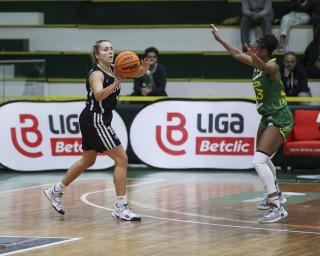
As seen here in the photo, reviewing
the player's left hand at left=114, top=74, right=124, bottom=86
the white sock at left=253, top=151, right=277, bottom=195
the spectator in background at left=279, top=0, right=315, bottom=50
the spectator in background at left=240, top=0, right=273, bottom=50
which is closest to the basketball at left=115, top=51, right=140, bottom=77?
the player's left hand at left=114, top=74, right=124, bottom=86

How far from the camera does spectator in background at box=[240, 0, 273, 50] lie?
1983cm

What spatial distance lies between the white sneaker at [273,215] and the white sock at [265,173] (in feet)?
0.72

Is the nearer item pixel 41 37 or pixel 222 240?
pixel 222 240

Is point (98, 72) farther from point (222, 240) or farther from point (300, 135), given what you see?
point (300, 135)

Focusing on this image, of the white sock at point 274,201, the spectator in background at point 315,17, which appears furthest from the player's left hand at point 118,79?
the spectator in background at point 315,17

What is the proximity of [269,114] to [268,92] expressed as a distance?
0.28m

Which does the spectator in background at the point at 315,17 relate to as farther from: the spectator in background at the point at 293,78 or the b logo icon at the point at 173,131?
the b logo icon at the point at 173,131

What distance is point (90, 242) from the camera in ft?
31.4

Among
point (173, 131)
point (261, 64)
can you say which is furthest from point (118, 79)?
point (173, 131)

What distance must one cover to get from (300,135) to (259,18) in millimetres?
4676

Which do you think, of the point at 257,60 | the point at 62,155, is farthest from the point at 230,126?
the point at 257,60

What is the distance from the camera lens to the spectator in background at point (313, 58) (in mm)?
19531

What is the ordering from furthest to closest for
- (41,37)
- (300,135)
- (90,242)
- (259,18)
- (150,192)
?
(41,37) → (259,18) → (300,135) → (150,192) → (90,242)

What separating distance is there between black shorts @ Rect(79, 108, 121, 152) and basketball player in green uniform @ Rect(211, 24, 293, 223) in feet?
5.66
